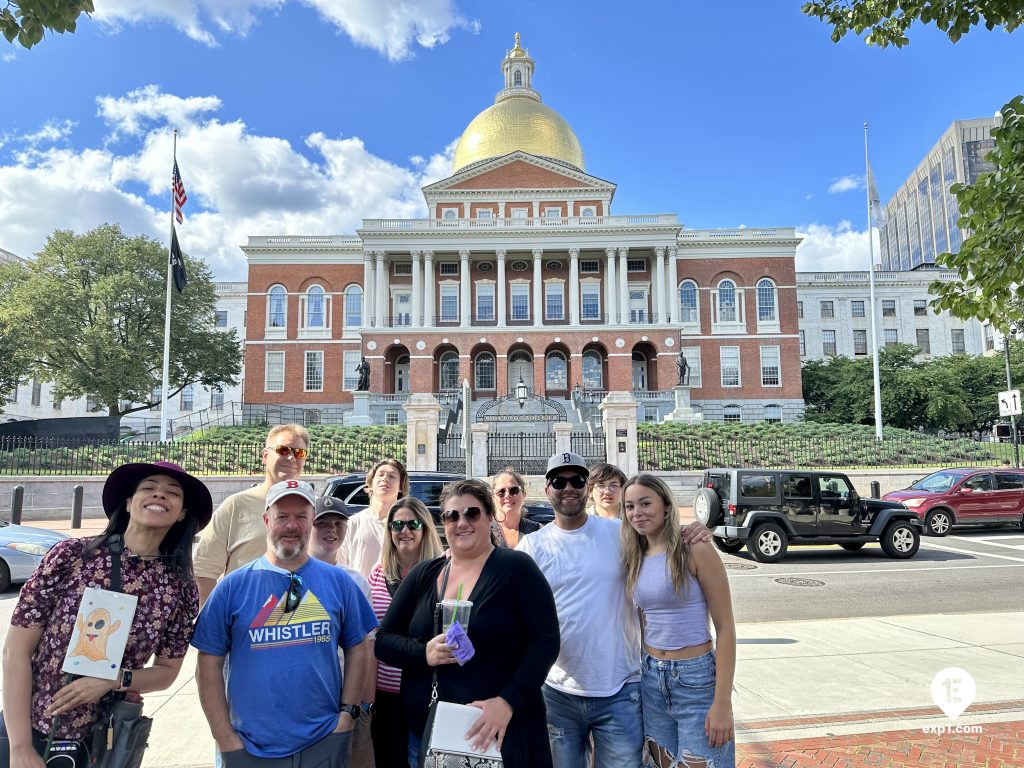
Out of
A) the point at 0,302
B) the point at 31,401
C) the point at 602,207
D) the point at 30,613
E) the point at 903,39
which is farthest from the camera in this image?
the point at 31,401

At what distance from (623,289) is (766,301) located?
1209 cm

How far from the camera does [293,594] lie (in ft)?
9.18

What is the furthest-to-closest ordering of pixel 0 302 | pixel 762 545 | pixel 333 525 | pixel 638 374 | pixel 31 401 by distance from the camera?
pixel 31 401 → pixel 638 374 → pixel 0 302 → pixel 762 545 → pixel 333 525

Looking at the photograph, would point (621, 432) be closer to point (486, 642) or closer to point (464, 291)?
point (486, 642)

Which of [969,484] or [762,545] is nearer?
A: [762,545]

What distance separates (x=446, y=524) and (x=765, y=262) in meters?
52.4

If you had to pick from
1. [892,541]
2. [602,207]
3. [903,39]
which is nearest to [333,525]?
[903,39]

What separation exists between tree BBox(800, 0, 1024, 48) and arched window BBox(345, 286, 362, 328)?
46.5 m

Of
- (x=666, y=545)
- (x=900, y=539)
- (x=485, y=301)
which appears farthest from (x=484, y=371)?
(x=666, y=545)

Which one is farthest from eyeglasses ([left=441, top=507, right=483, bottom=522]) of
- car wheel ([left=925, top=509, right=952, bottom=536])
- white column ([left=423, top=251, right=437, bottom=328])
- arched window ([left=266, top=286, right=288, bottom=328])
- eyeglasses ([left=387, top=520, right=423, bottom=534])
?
arched window ([left=266, top=286, right=288, bottom=328])

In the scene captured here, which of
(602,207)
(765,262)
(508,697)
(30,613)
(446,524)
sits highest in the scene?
(602,207)

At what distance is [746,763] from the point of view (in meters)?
4.19

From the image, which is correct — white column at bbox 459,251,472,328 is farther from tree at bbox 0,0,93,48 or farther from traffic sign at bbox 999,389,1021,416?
tree at bbox 0,0,93,48

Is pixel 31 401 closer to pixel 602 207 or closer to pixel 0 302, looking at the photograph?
pixel 0 302
